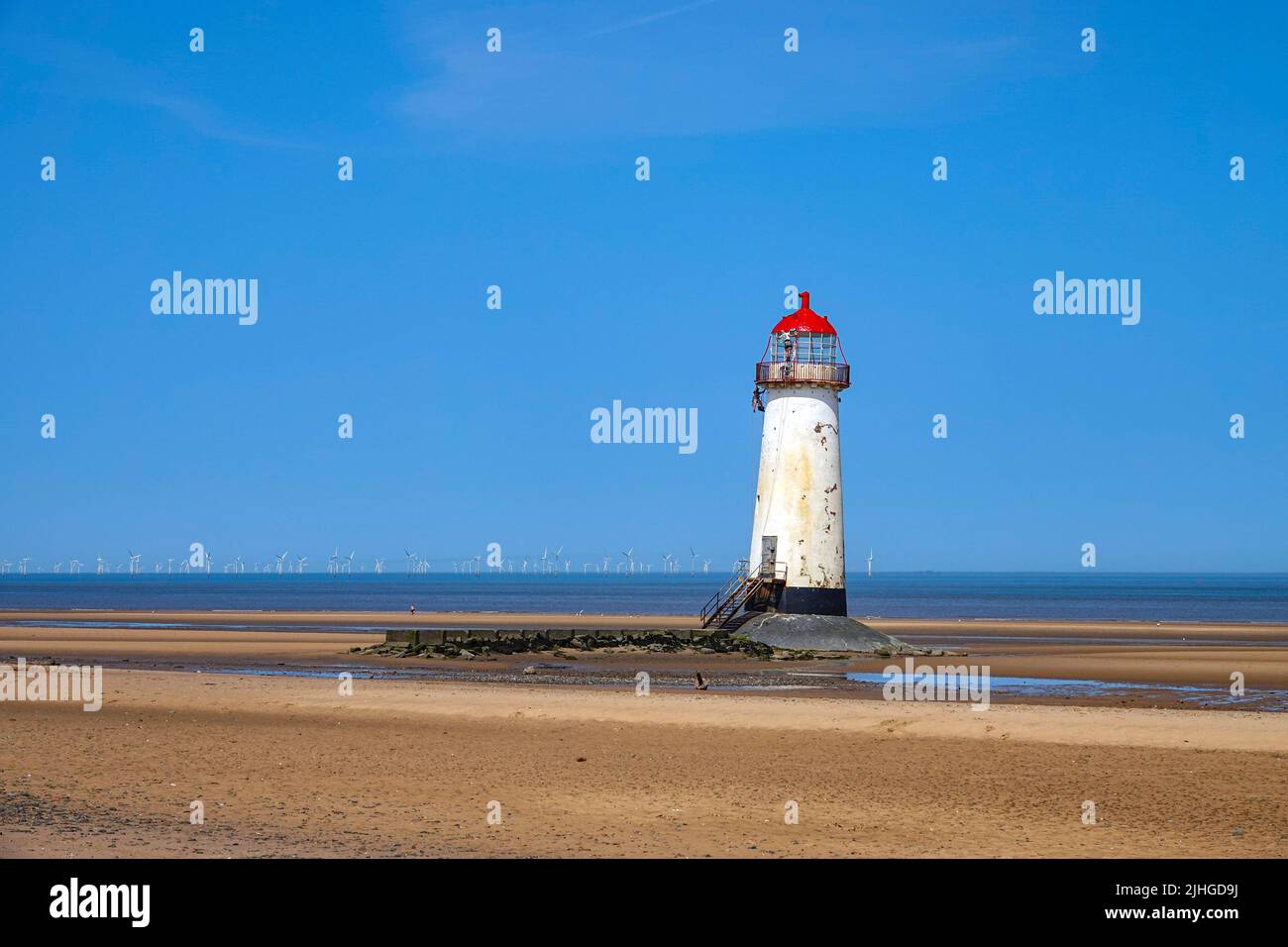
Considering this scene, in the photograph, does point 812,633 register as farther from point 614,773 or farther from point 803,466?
point 614,773

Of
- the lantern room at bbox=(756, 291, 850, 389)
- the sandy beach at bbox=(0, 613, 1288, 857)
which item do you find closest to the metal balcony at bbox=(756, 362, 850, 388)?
the lantern room at bbox=(756, 291, 850, 389)

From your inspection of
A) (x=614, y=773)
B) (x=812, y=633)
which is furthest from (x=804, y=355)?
(x=614, y=773)

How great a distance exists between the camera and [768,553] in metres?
42.2

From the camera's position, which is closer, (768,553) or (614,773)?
(614,773)

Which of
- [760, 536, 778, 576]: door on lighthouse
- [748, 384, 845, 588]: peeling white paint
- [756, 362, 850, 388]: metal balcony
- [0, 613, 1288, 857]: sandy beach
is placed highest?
[756, 362, 850, 388]: metal balcony

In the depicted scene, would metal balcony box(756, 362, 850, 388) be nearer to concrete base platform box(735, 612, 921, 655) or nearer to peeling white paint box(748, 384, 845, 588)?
peeling white paint box(748, 384, 845, 588)

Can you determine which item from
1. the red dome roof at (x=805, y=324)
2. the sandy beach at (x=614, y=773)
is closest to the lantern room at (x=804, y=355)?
the red dome roof at (x=805, y=324)

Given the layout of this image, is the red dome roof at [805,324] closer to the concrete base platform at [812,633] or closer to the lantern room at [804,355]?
the lantern room at [804,355]

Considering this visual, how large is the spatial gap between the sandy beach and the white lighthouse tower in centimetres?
1016

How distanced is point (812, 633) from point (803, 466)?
521 centimetres

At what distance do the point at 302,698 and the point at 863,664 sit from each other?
710 inches

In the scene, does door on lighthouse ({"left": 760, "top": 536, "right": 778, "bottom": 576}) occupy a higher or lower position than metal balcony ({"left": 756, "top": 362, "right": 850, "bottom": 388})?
lower

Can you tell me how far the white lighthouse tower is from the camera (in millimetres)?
41344

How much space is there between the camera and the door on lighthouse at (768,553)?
138 ft
